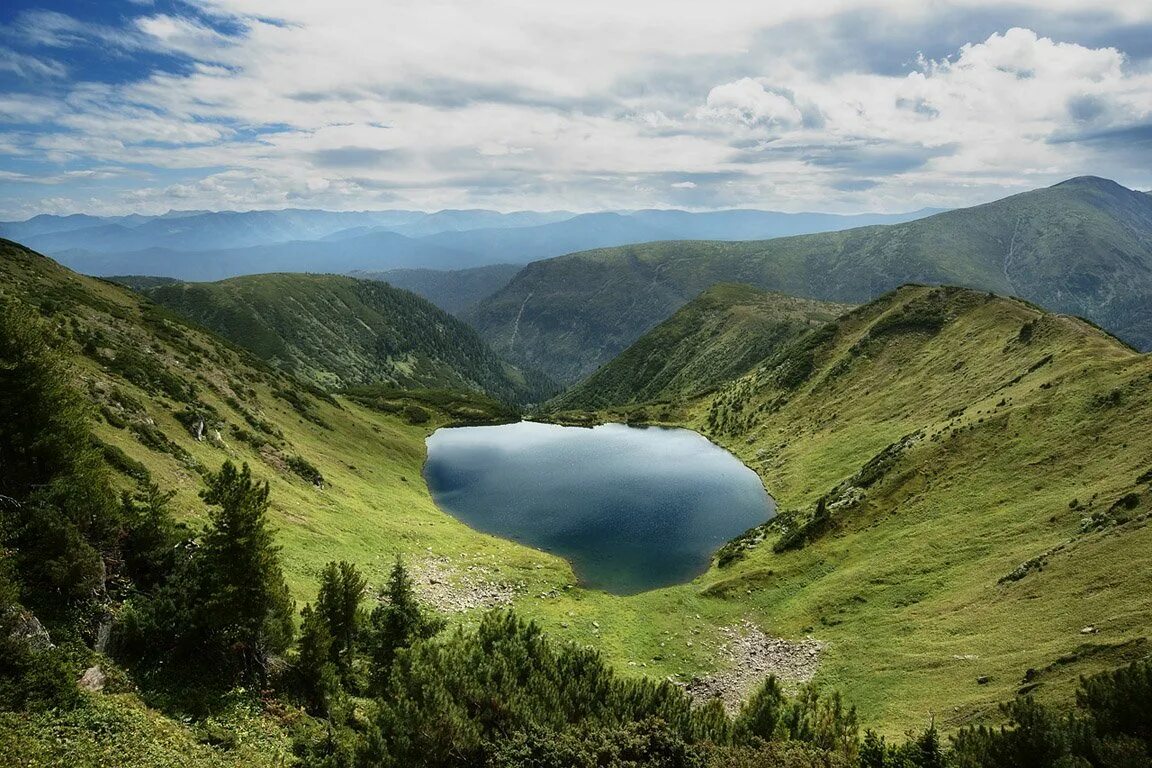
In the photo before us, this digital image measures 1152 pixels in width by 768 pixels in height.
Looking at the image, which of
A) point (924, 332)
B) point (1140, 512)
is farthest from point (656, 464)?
point (1140, 512)

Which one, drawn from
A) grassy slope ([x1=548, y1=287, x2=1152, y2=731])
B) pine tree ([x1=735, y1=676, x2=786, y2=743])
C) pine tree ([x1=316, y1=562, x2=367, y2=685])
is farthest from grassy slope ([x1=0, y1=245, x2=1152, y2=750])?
pine tree ([x1=735, y1=676, x2=786, y2=743])

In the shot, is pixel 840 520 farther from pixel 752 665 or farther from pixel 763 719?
pixel 763 719

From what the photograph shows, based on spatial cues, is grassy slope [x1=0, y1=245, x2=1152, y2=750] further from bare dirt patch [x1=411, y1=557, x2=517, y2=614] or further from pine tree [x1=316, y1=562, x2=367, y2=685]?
pine tree [x1=316, y1=562, x2=367, y2=685]

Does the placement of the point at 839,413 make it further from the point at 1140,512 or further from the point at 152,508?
the point at 152,508

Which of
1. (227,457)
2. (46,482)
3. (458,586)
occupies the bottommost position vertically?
(458,586)

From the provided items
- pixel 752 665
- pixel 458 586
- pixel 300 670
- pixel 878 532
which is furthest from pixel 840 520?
pixel 300 670

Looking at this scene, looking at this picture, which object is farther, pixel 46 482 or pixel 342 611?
pixel 342 611

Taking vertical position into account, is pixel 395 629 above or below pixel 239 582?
below
